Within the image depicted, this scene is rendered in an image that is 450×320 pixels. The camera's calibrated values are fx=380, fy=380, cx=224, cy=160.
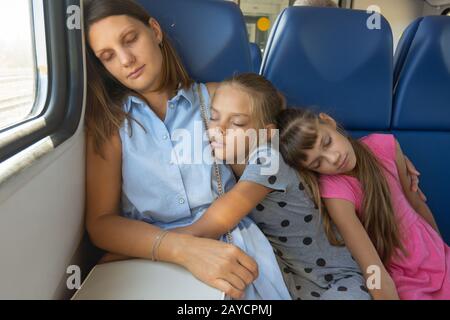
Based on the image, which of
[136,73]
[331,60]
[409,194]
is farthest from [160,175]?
[409,194]

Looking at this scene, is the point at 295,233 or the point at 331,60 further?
the point at 331,60

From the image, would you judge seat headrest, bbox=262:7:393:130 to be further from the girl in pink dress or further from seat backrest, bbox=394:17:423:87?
the girl in pink dress

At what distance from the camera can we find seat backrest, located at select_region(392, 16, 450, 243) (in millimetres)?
1444

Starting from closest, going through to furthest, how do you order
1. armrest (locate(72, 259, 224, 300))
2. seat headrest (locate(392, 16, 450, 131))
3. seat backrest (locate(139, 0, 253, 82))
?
armrest (locate(72, 259, 224, 300)), seat backrest (locate(139, 0, 253, 82)), seat headrest (locate(392, 16, 450, 131))

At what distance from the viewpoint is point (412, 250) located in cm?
116

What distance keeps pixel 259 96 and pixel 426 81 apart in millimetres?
745

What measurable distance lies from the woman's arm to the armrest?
0.02m

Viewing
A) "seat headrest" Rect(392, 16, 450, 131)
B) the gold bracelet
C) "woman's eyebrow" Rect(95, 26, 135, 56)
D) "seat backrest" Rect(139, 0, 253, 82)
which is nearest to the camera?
the gold bracelet

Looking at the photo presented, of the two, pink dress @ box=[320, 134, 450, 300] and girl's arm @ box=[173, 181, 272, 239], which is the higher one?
girl's arm @ box=[173, 181, 272, 239]

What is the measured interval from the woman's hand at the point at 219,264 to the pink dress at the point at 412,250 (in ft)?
1.31

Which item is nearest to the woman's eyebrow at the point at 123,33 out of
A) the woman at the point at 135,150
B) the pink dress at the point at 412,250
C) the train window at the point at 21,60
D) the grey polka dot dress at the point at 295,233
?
the woman at the point at 135,150

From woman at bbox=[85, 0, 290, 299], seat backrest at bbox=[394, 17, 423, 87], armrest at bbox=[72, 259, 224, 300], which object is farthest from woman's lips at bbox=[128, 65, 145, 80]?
seat backrest at bbox=[394, 17, 423, 87]

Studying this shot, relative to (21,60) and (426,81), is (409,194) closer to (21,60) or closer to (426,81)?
(426,81)

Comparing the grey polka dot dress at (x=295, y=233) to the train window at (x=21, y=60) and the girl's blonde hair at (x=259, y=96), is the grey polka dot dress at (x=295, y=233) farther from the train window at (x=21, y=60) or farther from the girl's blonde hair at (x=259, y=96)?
the train window at (x=21, y=60)
